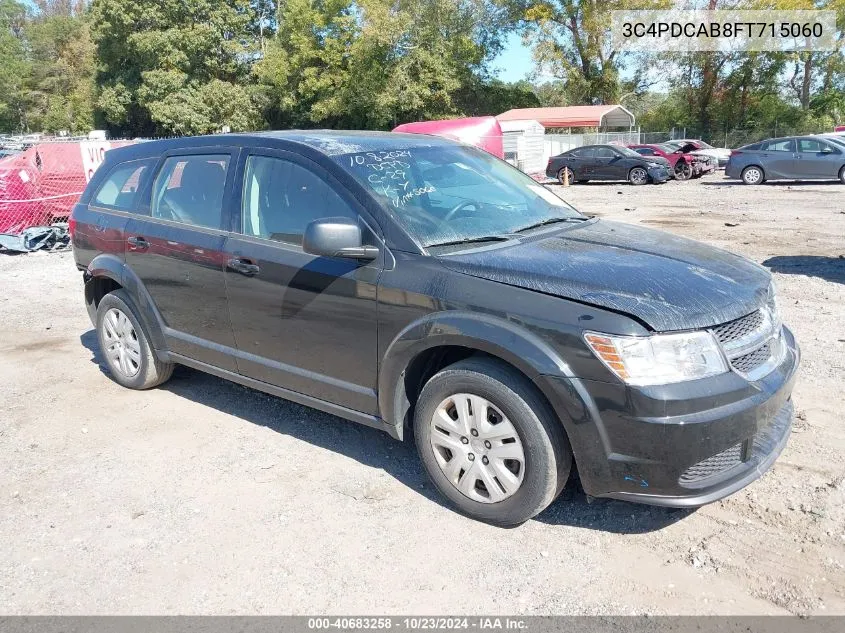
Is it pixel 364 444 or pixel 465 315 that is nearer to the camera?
pixel 465 315

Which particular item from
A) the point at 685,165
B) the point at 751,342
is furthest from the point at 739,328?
the point at 685,165

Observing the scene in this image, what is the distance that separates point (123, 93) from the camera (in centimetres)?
4931

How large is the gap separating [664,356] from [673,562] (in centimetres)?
94

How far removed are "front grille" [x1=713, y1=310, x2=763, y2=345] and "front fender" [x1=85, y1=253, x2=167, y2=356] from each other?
11.7 feet

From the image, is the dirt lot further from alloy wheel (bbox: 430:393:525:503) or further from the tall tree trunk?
the tall tree trunk

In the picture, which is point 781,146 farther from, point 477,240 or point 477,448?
point 477,448

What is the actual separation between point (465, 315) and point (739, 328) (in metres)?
1.19

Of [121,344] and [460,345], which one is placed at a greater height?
[460,345]

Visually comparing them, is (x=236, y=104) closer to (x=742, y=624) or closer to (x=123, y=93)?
(x=123, y=93)

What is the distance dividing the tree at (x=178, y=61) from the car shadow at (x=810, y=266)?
142 ft

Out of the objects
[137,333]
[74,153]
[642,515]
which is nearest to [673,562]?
[642,515]

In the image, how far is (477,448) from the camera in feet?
11.1

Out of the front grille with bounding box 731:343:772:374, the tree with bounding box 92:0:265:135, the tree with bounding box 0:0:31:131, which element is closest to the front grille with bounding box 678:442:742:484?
the front grille with bounding box 731:343:772:374

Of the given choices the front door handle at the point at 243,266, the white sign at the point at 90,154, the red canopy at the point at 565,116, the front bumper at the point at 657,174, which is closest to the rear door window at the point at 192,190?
the front door handle at the point at 243,266
